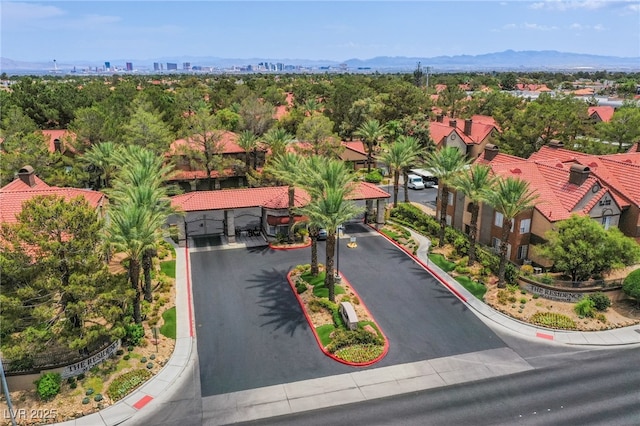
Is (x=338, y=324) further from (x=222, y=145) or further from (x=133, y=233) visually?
(x=222, y=145)

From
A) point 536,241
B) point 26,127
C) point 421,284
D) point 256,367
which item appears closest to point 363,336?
point 256,367

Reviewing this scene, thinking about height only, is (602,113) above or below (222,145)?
above

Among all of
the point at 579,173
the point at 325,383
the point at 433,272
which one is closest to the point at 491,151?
the point at 579,173

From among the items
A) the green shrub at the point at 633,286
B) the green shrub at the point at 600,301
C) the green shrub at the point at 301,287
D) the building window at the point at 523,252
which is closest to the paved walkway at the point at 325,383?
the green shrub at the point at 600,301

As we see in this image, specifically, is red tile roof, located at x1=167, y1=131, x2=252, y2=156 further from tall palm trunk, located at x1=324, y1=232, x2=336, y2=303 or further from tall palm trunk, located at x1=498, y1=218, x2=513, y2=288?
tall palm trunk, located at x1=498, y1=218, x2=513, y2=288

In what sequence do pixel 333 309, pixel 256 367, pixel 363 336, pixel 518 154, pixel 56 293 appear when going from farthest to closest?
pixel 518 154 → pixel 333 309 → pixel 363 336 → pixel 256 367 → pixel 56 293

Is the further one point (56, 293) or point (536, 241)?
point (536, 241)

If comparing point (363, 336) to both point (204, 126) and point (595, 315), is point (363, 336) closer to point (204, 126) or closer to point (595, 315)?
point (595, 315)
